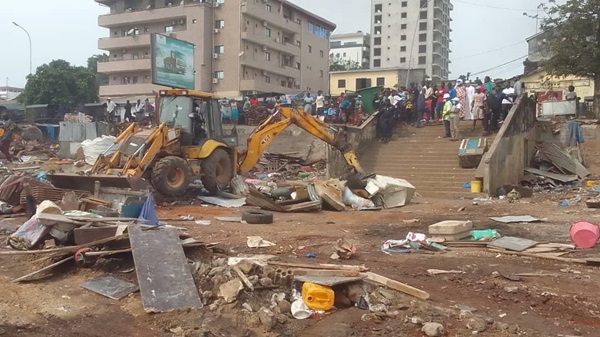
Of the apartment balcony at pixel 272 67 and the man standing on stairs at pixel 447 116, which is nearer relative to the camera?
the man standing on stairs at pixel 447 116

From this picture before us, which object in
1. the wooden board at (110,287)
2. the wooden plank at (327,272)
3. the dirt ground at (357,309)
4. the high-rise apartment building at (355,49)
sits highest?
the high-rise apartment building at (355,49)

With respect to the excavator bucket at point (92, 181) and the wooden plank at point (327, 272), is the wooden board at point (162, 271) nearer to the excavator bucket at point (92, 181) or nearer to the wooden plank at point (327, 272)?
the wooden plank at point (327, 272)

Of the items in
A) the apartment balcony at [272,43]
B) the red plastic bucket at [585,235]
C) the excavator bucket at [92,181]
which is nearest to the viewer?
the red plastic bucket at [585,235]

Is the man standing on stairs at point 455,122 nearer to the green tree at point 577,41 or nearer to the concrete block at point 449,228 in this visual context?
the green tree at point 577,41

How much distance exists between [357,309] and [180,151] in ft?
28.0

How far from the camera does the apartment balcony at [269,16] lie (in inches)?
1956

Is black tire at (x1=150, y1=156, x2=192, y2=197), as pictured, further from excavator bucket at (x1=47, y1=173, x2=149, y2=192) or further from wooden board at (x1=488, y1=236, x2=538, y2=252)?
wooden board at (x1=488, y1=236, x2=538, y2=252)

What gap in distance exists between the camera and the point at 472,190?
49.3ft

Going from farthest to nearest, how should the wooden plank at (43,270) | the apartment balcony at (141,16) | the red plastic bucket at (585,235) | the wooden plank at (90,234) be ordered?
the apartment balcony at (141,16), the red plastic bucket at (585,235), the wooden plank at (90,234), the wooden plank at (43,270)

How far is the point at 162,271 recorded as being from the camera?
574 cm

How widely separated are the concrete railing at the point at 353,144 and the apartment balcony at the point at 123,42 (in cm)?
3790

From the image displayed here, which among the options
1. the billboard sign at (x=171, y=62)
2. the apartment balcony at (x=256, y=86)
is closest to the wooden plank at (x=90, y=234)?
the billboard sign at (x=171, y=62)

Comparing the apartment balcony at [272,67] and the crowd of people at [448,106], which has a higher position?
the apartment balcony at [272,67]

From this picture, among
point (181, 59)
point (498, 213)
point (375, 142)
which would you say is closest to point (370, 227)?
point (498, 213)
